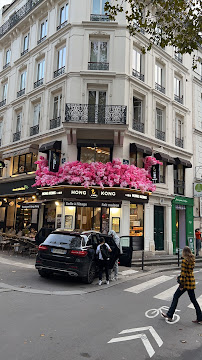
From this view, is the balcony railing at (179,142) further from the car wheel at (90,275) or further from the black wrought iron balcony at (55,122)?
the car wheel at (90,275)

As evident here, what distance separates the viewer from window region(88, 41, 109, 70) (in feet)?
55.8

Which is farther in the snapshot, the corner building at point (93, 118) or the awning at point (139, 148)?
the awning at point (139, 148)

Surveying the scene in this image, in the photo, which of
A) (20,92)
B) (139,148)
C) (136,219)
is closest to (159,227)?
(136,219)

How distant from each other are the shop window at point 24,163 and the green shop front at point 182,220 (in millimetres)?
9802

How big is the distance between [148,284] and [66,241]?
3284 millimetres

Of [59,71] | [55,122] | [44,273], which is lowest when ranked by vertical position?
[44,273]

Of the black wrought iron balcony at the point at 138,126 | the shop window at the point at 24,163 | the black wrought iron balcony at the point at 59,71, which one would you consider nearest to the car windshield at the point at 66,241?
the black wrought iron balcony at the point at 138,126

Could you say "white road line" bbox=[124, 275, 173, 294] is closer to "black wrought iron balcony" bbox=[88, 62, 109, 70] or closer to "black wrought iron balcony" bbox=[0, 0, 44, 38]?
"black wrought iron balcony" bbox=[88, 62, 109, 70]

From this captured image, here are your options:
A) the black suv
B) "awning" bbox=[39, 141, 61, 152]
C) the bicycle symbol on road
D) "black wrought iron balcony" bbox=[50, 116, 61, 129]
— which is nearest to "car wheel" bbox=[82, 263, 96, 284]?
the black suv

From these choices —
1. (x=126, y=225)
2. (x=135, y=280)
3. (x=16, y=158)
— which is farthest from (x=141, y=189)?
(x=16, y=158)

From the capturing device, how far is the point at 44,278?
9742 millimetres

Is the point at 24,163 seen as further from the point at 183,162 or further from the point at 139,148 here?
the point at 183,162

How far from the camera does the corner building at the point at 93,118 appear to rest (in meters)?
15.8

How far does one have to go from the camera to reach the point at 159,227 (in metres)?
18.2
